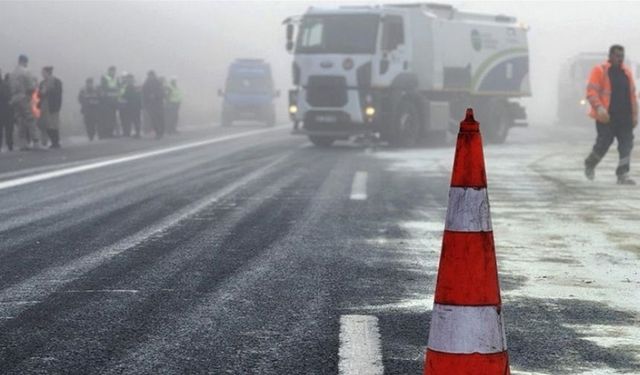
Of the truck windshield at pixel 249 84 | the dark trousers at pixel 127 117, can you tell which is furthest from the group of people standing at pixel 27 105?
the truck windshield at pixel 249 84

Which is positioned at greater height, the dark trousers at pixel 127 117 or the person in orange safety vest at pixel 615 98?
the person in orange safety vest at pixel 615 98

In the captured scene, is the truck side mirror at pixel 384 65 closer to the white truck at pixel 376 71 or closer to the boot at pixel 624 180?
the white truck at pixel 376 71

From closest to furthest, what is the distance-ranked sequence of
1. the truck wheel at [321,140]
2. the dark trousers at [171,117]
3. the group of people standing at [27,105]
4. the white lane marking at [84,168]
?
the white lane marking at [84,168], the group of people standing at [27,105], the truck wheel at [321,140], the dark trousers at [171,117]

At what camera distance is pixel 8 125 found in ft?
81.6

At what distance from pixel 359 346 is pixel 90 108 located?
27.3 metres

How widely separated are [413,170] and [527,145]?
459 inches

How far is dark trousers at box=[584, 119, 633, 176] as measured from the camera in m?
16.0

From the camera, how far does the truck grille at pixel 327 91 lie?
2561cm

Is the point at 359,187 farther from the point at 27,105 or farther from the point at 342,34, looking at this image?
the point at 27,105

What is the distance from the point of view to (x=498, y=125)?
3155 cm

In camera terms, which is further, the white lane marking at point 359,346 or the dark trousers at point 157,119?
the dark trousers at point 157,119

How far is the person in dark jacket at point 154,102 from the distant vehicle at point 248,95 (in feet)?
31.1

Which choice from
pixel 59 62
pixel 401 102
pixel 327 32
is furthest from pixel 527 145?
pixel 59 62

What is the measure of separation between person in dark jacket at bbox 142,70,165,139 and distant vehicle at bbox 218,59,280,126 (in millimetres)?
9470
